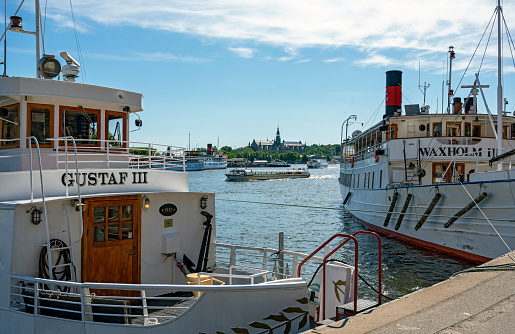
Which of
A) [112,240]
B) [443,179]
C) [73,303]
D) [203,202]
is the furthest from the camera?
[443,179]

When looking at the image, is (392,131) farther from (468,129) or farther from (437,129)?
(468,129)

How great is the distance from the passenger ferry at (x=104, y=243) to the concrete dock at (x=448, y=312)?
2.20ft

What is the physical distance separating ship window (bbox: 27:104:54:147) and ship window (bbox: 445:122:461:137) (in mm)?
19583

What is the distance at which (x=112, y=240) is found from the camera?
27.6 feet

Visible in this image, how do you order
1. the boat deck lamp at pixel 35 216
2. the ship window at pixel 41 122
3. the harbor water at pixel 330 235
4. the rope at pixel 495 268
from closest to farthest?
the boat deck lamp at pixel 35 216
the rope at pixel 495 268
the ship window at pixel 41 122
the harbor water at pixel 330 235

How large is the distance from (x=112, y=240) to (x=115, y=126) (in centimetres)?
337

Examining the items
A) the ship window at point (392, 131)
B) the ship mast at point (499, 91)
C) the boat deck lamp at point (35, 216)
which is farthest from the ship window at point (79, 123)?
the ship window at point (392, 131)

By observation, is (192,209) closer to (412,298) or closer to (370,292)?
(412,298)

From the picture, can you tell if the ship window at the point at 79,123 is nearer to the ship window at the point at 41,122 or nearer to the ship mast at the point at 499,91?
the ship window at the point at 41,122

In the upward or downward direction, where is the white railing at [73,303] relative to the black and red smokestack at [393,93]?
downward

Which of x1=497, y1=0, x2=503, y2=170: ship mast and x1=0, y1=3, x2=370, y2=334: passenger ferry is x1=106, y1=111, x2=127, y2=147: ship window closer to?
x1=0, y1=3, x2=370, y2=334: passenger ferry

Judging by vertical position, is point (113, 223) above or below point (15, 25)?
below

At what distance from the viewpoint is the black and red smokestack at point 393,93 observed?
2838 cm

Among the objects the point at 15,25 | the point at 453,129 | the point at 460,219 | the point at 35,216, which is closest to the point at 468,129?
the point at 453,129
